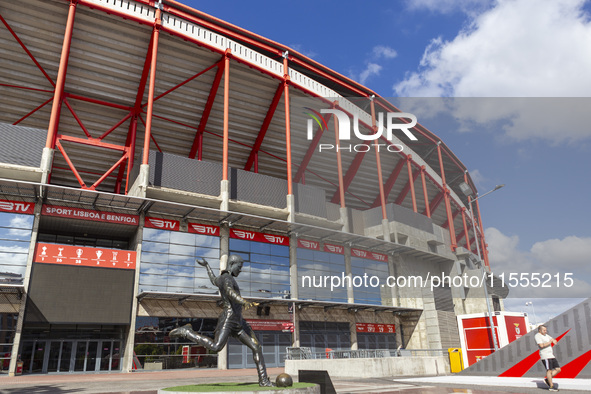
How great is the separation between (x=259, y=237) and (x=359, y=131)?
54.4 ft

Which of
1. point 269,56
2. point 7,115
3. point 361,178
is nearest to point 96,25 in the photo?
point 7,115

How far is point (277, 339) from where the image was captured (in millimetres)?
30219

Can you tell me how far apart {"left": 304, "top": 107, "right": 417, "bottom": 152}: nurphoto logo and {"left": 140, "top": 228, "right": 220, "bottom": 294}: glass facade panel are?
15.7 meters

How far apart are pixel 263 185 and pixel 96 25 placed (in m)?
15.7

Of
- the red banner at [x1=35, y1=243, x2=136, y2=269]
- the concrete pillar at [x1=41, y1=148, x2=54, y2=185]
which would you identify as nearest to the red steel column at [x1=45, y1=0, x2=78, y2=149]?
the concrete pillar at [x1=41, y1=148, x2=54, y2=185]

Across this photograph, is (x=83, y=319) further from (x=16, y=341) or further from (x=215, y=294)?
(x=215, y=294)

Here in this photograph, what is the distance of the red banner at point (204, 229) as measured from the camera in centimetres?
2888

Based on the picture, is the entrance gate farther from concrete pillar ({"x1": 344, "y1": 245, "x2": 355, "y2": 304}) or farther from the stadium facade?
concrete pillar ({"x1": 344, "y1": 245, "x2": 355, "y2": 304})

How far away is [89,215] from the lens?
26094 mm

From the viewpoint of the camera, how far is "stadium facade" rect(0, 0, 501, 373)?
2434 centimetres

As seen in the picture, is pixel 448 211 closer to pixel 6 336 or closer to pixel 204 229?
pixel 204 229

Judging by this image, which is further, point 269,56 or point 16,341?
point 269,56

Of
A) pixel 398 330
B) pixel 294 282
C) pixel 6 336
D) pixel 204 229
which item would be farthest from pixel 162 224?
pixel 398 330

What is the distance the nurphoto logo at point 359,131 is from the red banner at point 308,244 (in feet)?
29.3
